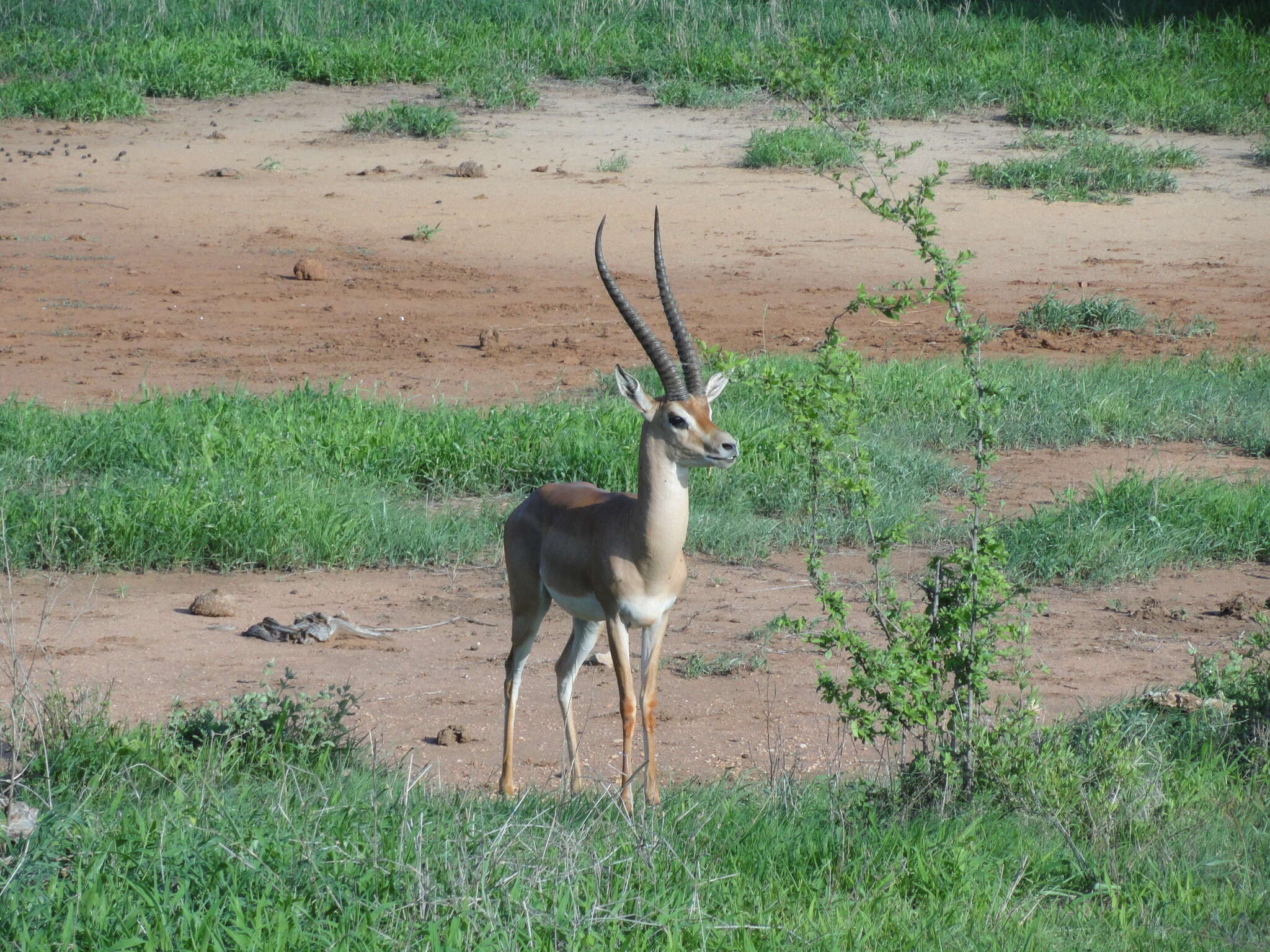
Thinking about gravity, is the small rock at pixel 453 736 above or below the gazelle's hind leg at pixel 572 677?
below

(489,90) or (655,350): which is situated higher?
(655,350)

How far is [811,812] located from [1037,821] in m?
0.59

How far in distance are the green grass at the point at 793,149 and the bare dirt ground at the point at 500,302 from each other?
20 cm

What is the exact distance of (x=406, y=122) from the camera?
1569 cm

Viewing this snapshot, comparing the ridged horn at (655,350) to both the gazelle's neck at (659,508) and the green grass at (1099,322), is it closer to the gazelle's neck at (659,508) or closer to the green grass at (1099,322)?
the gazelle's neck at (659,508)

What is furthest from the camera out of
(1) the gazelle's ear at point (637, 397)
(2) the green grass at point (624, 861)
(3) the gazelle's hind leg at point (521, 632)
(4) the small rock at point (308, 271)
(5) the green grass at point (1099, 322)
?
(4) the small rock at point (308, 271)

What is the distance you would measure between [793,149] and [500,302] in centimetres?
449

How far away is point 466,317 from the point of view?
11.1 metres

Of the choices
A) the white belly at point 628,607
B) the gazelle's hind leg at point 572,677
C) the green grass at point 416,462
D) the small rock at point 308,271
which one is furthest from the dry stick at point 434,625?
the small rock at point 308,271

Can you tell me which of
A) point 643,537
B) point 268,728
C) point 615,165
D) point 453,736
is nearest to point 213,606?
point 453,736

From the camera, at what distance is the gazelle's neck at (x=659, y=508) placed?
178 inches

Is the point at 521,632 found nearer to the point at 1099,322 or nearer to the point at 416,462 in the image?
the point at 416,462

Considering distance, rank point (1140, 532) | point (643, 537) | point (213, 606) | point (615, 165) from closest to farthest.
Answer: point (643, 537), point (213, 606), point (1140, 532), point (615, 165)

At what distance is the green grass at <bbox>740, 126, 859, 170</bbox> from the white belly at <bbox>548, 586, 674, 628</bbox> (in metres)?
10.1
